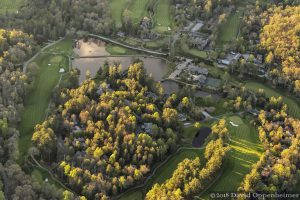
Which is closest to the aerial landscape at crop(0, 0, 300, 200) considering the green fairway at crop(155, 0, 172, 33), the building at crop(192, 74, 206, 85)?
the building at crop(192, 74, 206, 85)

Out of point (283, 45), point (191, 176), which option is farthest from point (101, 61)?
point (191, 176)

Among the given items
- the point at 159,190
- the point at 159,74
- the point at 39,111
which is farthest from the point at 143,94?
the point at 159,190

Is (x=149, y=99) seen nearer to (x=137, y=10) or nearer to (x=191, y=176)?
(x=191, y=176)

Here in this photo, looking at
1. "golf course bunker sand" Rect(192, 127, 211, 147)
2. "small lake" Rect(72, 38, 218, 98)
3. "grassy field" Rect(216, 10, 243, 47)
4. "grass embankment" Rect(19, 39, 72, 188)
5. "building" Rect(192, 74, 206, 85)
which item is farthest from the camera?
"grassy field" Rect(216, 10, 243, 47)

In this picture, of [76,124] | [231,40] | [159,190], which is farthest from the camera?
[231,40]

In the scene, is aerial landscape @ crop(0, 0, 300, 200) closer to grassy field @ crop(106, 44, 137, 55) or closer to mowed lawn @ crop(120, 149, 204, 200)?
mowed lawn @ crop(120, 149, 204, 200)

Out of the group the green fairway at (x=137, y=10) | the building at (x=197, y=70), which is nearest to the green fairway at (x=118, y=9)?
the green fairway at (x=137, y=10)

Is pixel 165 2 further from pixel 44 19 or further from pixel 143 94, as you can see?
pixel 143 94
